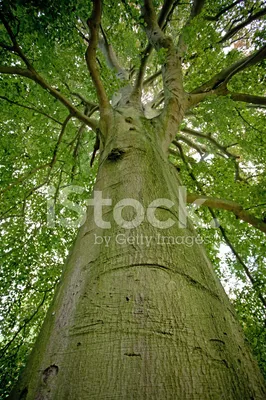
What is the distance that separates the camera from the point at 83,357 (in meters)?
0.79

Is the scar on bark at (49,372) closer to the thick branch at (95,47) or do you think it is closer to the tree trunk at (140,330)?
the tree trunk at (140,330)

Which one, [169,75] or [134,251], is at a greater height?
[169,75]

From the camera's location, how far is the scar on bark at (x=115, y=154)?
2.05 m

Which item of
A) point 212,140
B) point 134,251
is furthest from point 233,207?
point 212,140

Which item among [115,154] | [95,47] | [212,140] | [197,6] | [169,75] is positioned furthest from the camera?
[212,140]

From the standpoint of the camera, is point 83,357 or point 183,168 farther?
point 183,168

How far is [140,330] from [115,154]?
1503mm

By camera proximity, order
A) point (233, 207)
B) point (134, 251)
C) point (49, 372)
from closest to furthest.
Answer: point (49, 372), point (134, 251), point (233, 207)

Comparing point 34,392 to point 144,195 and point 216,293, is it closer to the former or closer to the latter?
point 216,293

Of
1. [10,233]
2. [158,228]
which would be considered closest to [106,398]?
[158,228]

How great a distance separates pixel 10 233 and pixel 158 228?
3.90 meters

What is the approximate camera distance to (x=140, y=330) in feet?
2.67

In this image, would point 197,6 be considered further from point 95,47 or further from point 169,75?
point 95,47

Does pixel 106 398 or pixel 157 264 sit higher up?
pixel 157 264
